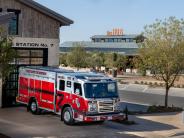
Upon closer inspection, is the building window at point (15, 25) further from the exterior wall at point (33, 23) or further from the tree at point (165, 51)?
the tree at point (165, 51)

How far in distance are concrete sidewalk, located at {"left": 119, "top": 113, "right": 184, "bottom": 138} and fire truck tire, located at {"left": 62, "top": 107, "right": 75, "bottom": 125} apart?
2663 mm

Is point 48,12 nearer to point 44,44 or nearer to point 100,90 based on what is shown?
point 44,44

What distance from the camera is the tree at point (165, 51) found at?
27.5m

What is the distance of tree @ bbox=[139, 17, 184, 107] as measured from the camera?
27.5 m

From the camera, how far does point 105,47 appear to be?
93.0 meters

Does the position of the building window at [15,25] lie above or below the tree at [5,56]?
above

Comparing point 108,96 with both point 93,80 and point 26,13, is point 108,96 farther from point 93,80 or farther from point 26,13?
point 26,13

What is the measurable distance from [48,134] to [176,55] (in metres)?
11.4

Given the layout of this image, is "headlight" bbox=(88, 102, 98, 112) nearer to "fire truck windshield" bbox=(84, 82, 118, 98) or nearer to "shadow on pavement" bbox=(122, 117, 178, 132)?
"fire truck windshield" bbox=(84, 82, 118, 98)

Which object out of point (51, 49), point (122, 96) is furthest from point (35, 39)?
point (122, 96)

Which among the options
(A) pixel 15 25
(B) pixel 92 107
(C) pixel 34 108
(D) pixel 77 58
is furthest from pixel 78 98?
(D) pixel 77 58

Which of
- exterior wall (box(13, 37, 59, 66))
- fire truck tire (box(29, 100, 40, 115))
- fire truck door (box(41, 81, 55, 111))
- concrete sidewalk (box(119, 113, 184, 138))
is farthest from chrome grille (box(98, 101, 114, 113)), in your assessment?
exterior wall (box(13, 37, 59, 66))

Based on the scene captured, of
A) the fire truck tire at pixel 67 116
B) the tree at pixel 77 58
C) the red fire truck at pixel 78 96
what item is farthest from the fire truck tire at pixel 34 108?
the tree at pixel 77 58

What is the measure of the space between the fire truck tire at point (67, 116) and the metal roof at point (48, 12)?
7.83 m
